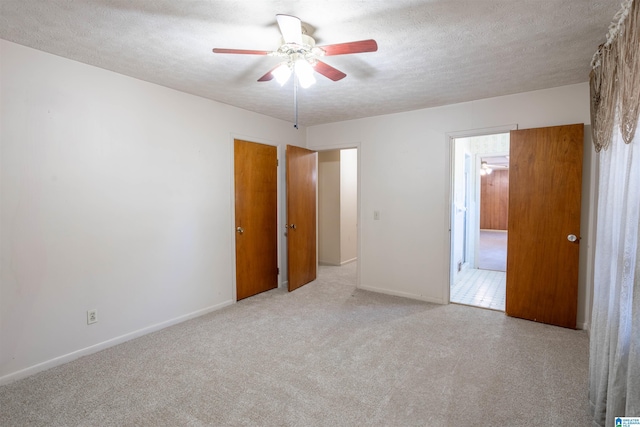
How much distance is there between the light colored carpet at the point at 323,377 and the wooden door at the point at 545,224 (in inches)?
10.0

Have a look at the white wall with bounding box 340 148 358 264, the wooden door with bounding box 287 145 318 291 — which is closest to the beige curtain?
the wooden door with bounding box 287 145 318 291

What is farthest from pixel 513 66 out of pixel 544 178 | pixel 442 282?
pixel 442 282

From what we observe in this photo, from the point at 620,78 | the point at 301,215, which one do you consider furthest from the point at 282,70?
the point at 301,215

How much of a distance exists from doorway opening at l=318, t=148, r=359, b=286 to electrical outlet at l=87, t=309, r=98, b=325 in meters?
3.71

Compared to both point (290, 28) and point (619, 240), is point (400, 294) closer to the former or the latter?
point (619, 240)

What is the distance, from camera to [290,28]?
5.62 feet

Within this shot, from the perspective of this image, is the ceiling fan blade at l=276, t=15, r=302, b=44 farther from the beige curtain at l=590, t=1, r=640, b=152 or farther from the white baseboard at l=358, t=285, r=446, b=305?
the white baseboard at l=358, t=285, r=446, b=305

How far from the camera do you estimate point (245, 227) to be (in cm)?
402

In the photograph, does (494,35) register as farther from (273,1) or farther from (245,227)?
(245,227)

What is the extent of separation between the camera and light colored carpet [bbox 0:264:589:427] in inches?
75.3

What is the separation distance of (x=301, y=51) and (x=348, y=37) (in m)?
0.41

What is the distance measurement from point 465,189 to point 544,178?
7.34 ft

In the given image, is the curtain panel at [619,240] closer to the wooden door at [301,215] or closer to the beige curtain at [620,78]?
the beige curtain at [620,78]

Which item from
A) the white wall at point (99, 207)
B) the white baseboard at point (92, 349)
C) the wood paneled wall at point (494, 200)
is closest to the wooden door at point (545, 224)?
the white wall at point (99, 207)
